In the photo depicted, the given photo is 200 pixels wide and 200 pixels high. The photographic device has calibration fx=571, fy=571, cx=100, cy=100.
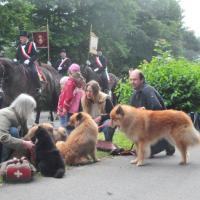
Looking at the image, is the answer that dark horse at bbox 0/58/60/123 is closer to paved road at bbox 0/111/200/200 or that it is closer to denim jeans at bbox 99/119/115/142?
denim jeans at bbox 99/119/115/142

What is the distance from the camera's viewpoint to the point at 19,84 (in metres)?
16.7

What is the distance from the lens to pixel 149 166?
419 inches

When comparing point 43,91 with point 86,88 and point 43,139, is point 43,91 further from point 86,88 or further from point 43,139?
point 43,139

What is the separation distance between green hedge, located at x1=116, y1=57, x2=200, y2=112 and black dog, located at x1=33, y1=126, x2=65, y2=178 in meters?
7.54

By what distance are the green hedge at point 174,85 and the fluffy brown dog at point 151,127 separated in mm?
5877

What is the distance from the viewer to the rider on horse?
57.6ft

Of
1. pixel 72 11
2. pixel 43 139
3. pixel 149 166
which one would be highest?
pixel 72 11

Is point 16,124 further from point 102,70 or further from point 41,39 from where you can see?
point 102,70

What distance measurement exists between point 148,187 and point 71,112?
4033 mm

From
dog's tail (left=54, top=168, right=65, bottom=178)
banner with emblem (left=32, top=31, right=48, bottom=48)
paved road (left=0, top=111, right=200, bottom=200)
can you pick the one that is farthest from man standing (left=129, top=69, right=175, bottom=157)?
banner with emblem (left=32, top=31, right=48, bottom=48)

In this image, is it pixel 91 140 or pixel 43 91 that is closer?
pixel 91 140

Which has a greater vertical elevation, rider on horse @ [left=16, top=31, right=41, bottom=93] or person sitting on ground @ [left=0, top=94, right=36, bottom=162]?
rider on horse @ [left=16, top=31, right=41, bottom=93]

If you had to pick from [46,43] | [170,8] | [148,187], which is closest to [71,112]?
[148,187]

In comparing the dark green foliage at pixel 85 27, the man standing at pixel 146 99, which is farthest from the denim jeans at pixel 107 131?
the dark green foliage at pixel 85 27
